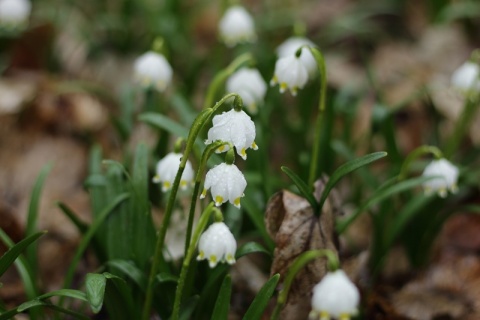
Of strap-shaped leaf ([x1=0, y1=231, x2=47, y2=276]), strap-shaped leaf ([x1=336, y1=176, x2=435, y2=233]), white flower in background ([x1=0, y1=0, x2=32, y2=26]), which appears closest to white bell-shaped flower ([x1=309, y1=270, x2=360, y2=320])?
strap-shaped leaf ([x1=336, y1=176, x2=435, y2=233])

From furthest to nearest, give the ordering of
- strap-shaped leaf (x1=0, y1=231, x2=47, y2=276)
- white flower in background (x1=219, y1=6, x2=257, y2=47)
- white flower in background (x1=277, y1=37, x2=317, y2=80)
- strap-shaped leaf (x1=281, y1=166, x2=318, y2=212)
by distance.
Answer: white flower in background (x1=219, y1=6, x2=257, y2=47)
white flower in background (x1=277, y1=37, x2=317, y2=80)
strap-shaped leaf (x1=281, y1=166, x2=318, y2=212)
strap-shaped leaf (x1=0, y1=231, x2=47, y2=276)

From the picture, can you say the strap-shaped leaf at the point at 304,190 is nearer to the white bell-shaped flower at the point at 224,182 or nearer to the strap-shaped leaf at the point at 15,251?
the white bell-shaped flower at the point at 224,182

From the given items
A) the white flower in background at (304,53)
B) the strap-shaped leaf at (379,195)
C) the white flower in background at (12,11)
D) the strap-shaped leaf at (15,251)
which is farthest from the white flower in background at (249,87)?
the white flower in background at (12,11)

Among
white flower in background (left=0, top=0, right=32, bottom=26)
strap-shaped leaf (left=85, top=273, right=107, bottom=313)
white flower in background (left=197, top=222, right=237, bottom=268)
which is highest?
white flower in background (left=0, top=0, right=32, bottom=26)

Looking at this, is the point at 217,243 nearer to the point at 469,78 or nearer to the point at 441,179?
the point at 441,179

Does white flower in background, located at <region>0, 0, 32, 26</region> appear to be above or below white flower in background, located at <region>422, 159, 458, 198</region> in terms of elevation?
above

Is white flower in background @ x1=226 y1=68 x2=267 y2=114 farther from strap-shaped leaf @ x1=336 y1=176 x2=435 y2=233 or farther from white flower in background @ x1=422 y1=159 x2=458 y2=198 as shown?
white flower in background @ x1=422 y1=159 x2=458 y2=198
